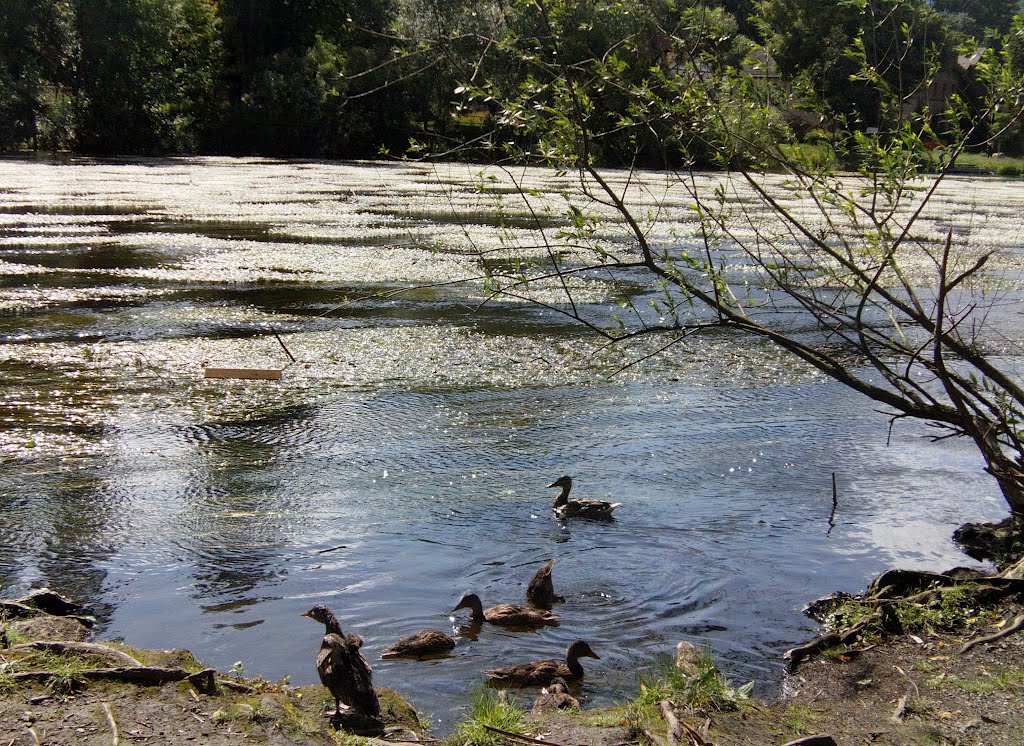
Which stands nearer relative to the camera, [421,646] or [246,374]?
[421,646]

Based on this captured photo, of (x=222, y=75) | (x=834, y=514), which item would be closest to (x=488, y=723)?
(x=834, y=514)

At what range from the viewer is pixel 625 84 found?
19.8 ft

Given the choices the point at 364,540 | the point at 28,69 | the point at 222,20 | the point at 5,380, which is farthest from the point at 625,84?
the point at 222,20

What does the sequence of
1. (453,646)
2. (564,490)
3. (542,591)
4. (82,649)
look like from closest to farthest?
(82,649) < (453,646) < (542,591) < (564,490)

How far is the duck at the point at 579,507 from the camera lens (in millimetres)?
7133

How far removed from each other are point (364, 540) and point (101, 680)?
2.57 meters

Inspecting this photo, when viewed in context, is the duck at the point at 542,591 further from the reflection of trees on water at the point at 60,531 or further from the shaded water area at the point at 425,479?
the reflection of trees on water at the point at 60,531

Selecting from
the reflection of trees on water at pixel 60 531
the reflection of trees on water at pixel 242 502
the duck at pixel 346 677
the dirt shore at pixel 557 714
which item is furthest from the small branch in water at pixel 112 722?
the reflection of trees on water at pixel 242 502

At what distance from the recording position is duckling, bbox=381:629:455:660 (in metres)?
5.39

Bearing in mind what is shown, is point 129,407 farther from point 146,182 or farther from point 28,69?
point 28,69

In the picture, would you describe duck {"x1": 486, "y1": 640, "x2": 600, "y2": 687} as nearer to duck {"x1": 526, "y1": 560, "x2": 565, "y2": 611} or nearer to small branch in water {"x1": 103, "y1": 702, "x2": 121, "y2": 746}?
duck {"x1": 526, "y1": 560, "x2": 565, "y2": 611}

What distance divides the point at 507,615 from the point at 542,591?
0.30m

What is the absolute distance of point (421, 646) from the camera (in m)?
5.41

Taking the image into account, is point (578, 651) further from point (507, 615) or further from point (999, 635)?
point (999, 635)
